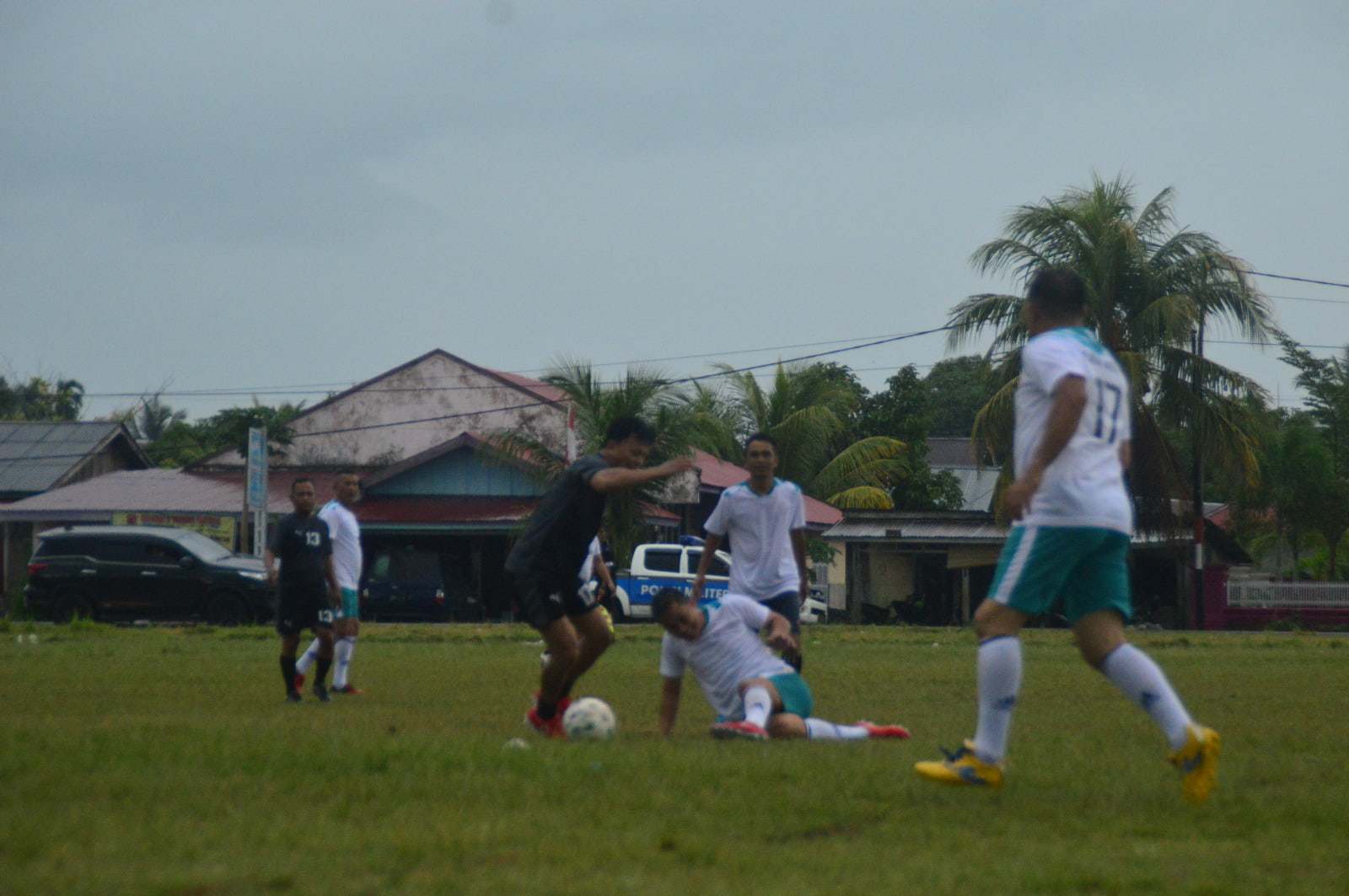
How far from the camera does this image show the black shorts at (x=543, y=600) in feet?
23.4

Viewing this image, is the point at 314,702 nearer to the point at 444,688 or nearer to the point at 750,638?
the point at 444,688

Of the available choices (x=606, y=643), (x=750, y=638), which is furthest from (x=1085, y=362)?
(x=606, y=643)

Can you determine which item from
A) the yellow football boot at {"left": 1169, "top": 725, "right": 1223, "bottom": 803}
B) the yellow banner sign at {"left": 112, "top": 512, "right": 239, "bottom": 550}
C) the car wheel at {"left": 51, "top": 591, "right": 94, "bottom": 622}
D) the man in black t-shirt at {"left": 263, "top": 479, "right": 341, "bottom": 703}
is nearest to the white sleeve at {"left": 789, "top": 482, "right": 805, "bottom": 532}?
the yellow football boot at {"left": 1169, "top": 725, "right": 1223, "bottom": 803}

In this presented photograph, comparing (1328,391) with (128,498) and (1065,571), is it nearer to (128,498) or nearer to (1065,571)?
(128,498)

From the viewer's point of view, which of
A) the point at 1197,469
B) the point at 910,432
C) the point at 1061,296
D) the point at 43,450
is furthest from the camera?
the point at 910,432

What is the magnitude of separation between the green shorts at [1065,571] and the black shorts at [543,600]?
2729 millimetres

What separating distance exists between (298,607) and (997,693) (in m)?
6.09

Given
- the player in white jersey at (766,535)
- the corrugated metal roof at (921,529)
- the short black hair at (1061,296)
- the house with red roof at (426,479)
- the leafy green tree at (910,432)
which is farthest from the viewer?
the leafy green tree at (910,432)

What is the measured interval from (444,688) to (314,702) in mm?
1476

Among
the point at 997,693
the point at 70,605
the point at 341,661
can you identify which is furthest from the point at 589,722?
the point at 70,605

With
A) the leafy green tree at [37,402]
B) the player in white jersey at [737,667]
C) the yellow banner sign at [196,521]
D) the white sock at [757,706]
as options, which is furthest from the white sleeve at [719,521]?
the leafy green tree at [37,402]

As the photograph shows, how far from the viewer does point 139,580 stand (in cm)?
2448

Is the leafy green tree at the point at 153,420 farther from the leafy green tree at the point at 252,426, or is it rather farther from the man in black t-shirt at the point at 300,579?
the man in black t-shirt at the point at 300,579

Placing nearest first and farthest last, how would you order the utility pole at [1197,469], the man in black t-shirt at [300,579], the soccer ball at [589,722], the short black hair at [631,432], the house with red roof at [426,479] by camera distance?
the soccer ball at [589,722], the short black hair at [631,432], the man in black t-shirt at [300,579], the utility pole at [1197,469], the house with red roof at [426,479]
